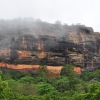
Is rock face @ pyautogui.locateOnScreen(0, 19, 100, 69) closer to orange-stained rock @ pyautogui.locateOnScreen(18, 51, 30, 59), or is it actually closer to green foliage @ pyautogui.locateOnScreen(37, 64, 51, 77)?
orange-stained rock @ pyautogui.locateOnScreen(18, 51, 30, 59)

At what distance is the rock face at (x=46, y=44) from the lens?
90250 mm

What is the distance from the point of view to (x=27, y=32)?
91.6 meters

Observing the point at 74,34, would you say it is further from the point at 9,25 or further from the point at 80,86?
the point at 80,86

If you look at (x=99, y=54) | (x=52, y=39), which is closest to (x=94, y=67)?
(x=99, y=54)

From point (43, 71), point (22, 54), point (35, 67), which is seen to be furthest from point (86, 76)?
point (22, 54)

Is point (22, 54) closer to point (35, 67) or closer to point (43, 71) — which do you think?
point (35, 67)

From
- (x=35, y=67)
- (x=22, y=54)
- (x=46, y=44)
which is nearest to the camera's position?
(x=22, y=54)

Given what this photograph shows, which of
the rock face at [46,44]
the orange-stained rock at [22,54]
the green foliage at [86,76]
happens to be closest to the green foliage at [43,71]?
the rock face at [46,44]

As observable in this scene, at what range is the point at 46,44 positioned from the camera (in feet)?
303

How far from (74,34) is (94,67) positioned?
10220 mm

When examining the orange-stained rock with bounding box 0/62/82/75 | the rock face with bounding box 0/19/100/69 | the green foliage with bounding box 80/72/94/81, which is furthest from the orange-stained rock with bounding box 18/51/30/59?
the green foliage with bounding box 80/72/94/81

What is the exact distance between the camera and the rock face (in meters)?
90.2

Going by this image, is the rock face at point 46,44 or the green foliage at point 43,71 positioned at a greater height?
the rock face at point 46,44

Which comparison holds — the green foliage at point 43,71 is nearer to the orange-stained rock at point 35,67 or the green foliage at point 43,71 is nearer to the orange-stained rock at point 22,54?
the orange-stained rock at point 35,67
